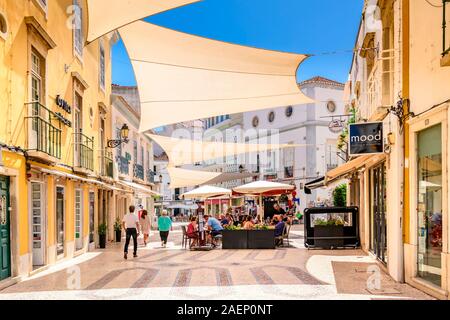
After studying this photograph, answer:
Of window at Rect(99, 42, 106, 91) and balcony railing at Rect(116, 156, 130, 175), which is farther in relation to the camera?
balcony railing at Rect(116, 156, 130, 175)

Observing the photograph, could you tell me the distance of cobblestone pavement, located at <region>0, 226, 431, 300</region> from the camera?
27.2ft

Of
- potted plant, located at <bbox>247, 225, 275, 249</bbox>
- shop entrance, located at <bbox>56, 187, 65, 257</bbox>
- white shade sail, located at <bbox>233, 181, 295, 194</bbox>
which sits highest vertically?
white shade sail, located at <bbox>233, 181, 295, 194</bbox>

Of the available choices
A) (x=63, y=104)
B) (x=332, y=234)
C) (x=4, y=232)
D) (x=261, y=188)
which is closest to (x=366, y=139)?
(x=332, y=234)

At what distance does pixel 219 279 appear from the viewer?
980 cm

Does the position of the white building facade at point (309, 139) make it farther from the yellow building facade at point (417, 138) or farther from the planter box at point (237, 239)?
the yellow building facade at point (417, 138)

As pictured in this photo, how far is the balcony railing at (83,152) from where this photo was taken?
599 inches

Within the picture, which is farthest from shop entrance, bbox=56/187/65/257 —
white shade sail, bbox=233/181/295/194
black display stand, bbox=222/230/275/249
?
white shade sail, bbox=233/181/295/194

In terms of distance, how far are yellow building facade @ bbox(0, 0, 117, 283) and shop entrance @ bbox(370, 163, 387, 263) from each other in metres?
7.37

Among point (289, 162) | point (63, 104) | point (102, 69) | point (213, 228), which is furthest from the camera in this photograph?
point (289, 162)

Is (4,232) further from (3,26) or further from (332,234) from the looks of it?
(332,234)

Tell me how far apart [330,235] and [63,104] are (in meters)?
8.45

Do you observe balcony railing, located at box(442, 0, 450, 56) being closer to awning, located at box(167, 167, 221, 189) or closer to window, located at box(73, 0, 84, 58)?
window, located at box(73, 0, 84, 58)
